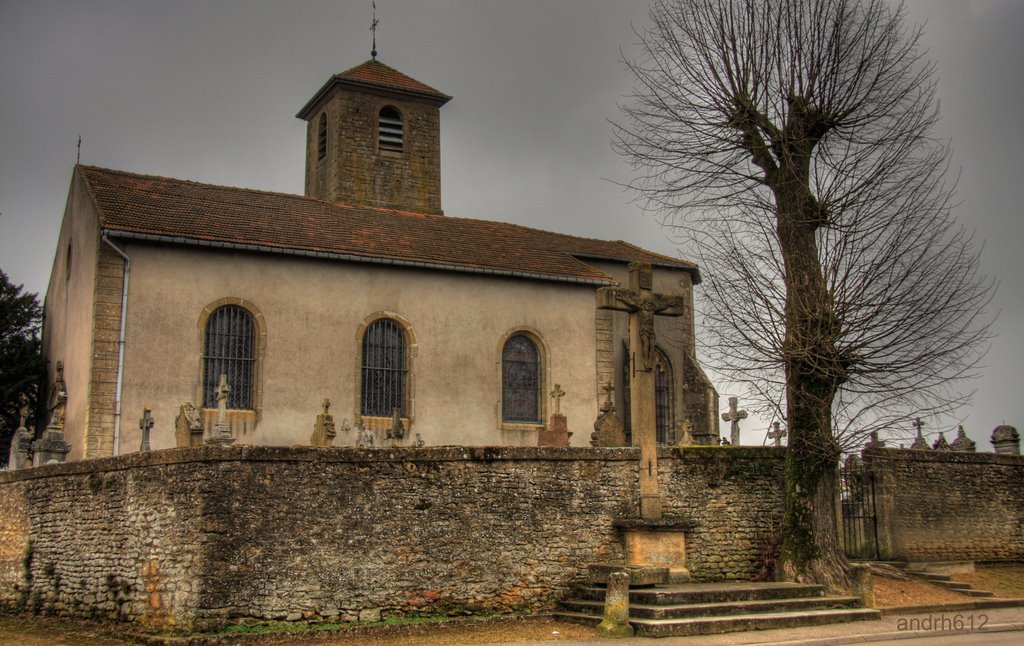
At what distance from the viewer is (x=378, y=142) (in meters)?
31.1

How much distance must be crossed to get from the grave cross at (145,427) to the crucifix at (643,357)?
28.9ft

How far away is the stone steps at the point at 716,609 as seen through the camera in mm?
12414

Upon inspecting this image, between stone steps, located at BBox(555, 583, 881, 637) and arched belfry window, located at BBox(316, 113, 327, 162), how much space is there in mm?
21367

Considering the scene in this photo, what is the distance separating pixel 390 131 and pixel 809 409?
19375mm

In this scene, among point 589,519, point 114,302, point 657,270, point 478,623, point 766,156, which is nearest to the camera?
point 478,623

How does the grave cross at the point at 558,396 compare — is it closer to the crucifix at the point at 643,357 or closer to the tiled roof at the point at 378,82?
the crucifix at the point at 643,357

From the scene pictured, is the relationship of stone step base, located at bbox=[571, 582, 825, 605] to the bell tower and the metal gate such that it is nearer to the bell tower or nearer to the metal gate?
the metal gate

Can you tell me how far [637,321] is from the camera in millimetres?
15164

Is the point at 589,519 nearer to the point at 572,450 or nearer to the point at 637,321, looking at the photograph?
the point at 572,450

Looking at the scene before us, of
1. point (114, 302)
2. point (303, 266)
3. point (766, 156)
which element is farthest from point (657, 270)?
point (114, 302)

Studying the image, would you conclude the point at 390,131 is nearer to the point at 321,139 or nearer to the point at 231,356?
the point at 321,139

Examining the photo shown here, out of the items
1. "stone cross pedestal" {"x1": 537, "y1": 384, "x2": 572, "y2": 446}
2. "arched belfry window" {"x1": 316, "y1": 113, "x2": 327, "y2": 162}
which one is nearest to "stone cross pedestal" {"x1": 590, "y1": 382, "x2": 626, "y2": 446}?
"stone cross pedestal" {"x1": 537, "y1": 384, "x2": 572, "y2": 446}

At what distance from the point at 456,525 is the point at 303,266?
9937mm

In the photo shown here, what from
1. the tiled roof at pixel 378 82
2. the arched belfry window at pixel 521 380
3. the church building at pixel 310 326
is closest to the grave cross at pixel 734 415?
the church building at pixel 310 326
